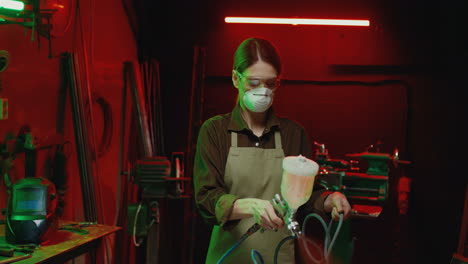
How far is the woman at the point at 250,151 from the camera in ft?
6.65

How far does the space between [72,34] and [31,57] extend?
22.9 inches

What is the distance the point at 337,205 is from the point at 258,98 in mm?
567

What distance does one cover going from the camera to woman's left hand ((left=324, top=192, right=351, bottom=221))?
178cm

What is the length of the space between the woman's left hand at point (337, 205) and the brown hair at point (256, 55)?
598 mm

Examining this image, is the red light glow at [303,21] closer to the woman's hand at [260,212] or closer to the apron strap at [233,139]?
the apron strap at [233,139]

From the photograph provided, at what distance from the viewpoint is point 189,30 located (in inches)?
195

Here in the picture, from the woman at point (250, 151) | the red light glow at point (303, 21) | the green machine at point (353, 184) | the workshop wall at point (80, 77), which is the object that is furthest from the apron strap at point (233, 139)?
the red light glow at point (303, 21)

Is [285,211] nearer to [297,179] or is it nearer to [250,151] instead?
[297,179]

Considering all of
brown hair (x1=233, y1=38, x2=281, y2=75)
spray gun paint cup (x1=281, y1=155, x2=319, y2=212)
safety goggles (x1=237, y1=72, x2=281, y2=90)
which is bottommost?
spray gun paint cup (x1=281, y1=155, x2=319, y2=212)

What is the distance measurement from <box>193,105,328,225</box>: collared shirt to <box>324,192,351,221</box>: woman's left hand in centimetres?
5

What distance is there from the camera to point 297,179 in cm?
157

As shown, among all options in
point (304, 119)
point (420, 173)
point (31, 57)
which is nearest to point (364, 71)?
point (304, 119)

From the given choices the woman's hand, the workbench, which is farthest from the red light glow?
the woman's hand

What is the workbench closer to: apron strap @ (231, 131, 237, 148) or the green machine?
apron strap @ (231, 131, 237, 148)
